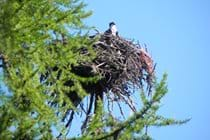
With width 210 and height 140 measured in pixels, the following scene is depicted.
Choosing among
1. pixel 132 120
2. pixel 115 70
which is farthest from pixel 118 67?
pixel 132 120

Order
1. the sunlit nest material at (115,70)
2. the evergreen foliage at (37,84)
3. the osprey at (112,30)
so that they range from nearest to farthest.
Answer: the evergreen foliage at (37,84)
the sunlit nest material at (115,70)
the osprey at (112,30)

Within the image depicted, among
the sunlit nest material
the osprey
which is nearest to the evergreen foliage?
the sunlit nest material

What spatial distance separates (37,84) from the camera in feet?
12.8

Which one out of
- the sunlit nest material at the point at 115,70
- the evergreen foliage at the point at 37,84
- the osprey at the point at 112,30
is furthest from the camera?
the osprey at the point at 112,30

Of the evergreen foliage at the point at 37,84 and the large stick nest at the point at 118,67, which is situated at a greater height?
the large stick nest at the point at 118,67

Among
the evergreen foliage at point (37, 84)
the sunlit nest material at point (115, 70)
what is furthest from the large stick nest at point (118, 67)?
the evergreen foliage at point (37, 84)

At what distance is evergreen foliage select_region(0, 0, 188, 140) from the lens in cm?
370

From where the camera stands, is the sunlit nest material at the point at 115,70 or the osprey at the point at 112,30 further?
the osprey at the point at 112,30

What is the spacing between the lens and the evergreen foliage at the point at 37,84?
3.70 m

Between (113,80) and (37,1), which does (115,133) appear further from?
(113,80)

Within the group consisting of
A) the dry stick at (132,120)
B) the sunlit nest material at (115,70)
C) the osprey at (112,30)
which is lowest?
the dry stick at (132,120)

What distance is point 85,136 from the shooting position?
161 inches

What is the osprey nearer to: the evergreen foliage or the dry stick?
the evergreen foliage

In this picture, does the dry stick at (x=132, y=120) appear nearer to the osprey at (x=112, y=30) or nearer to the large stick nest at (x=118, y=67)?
the large stick nest at (x=118, y=67)
